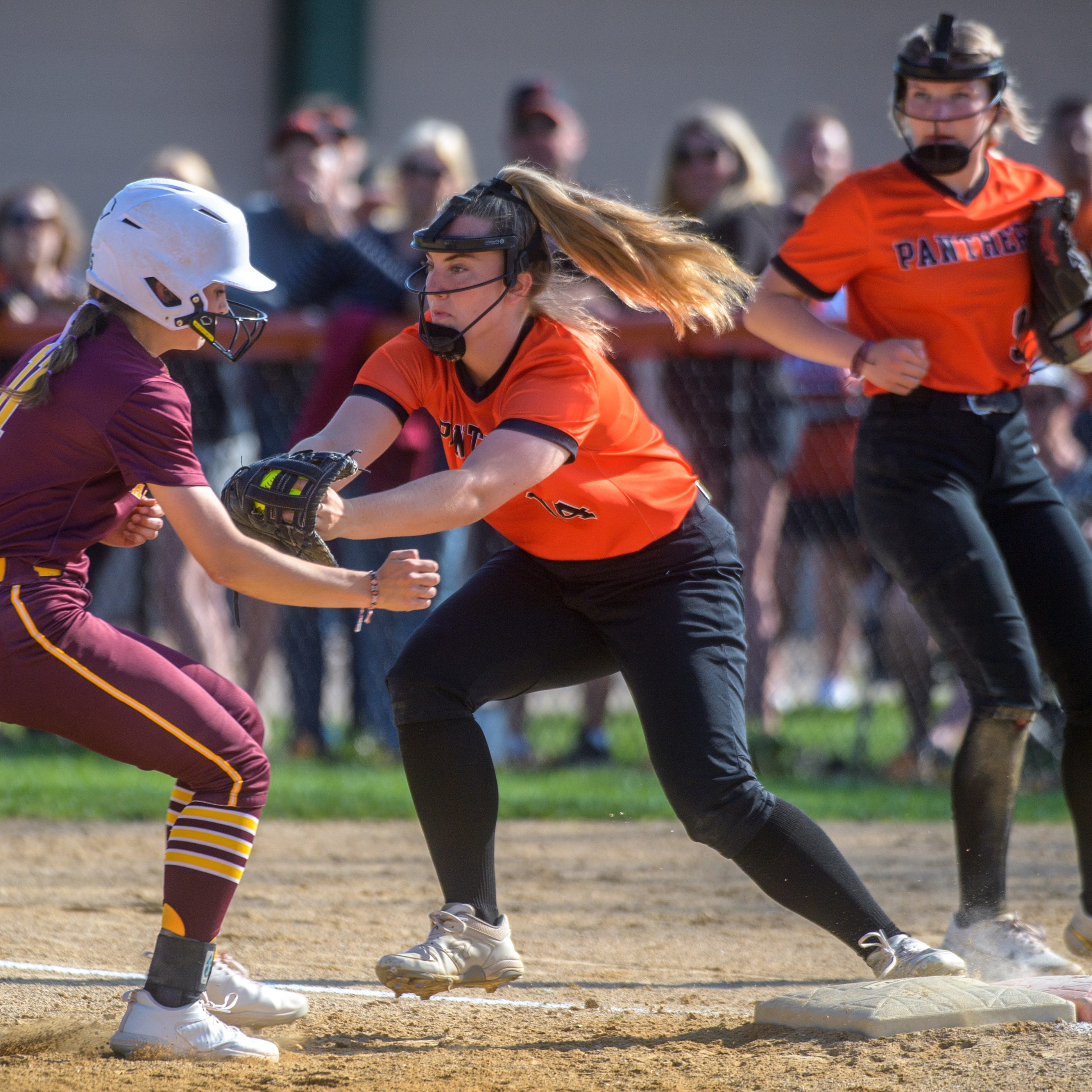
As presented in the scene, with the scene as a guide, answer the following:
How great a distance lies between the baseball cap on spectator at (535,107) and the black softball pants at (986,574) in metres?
4.08

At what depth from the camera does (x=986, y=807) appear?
4301 millimetres

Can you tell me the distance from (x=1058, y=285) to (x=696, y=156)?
3.48 m

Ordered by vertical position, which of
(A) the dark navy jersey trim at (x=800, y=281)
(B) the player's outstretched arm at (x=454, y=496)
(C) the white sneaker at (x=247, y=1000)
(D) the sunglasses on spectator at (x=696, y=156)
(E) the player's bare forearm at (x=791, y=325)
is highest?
(D) the sunglasses on spectator at (x=696, y=156)

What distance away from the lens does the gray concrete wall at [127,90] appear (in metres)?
14.8

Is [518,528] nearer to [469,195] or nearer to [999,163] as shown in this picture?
[469,195]

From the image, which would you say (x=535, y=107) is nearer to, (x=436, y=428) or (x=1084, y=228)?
(x=436, y=428)

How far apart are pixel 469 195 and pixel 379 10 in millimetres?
12098

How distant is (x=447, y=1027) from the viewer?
12.8 ft

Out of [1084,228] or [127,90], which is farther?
[127,90]

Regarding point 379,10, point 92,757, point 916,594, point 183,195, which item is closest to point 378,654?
point 92,757

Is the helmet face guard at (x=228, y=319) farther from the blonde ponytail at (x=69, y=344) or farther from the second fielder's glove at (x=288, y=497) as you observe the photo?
the second fielder's glove at (x=288, y=497)

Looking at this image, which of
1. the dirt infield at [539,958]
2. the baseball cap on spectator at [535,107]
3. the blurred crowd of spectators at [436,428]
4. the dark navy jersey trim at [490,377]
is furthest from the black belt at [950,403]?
the baseball cap on spectator at [535,107]

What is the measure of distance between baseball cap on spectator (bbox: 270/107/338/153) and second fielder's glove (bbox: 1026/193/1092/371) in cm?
464

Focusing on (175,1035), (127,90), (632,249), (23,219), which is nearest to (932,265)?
(632,249)
